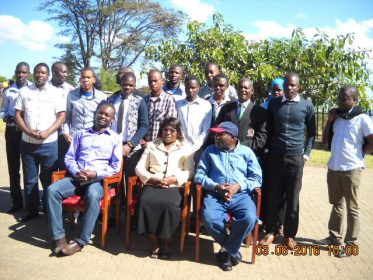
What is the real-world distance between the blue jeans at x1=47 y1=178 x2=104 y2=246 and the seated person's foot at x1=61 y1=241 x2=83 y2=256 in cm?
5

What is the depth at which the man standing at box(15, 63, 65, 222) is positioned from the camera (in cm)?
477

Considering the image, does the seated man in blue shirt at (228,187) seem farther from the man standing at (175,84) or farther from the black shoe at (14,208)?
the black shoe at (14,208)

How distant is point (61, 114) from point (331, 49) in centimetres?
913

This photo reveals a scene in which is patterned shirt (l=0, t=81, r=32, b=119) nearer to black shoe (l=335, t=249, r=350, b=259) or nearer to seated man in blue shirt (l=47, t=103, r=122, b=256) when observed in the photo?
seated man in blue shirt (l=47, t=103, r=122, b=256)

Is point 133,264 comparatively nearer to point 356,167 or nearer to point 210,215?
point 210,215

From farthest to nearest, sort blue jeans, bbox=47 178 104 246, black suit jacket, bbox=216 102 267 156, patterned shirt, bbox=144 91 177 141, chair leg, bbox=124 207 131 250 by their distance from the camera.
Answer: patterned shirt, bbox=144 91 177 141, black suit jacket, bbox=216 102 267 156, chair leg, bbox=124 207 131 250, blue jeans, bbox=47 178 104 246

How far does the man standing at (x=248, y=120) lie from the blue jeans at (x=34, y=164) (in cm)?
259

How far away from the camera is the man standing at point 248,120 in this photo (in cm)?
431

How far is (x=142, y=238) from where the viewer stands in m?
4.61

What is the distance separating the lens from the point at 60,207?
4121 mm

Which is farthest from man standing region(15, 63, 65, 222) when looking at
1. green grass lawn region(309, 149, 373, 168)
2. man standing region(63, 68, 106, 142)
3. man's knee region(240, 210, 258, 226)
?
green grass lawn region(309, 149, 373, 168)

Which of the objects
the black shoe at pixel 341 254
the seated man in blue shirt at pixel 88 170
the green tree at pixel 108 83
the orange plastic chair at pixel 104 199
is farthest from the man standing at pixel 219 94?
the green tree at pixel 108 83

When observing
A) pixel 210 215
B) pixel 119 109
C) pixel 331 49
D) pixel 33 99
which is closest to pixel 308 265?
pixel 210 215

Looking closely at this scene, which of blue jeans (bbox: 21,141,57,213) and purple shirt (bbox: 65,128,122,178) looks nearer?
purple shirt (bbox: 65,128,122,178)
